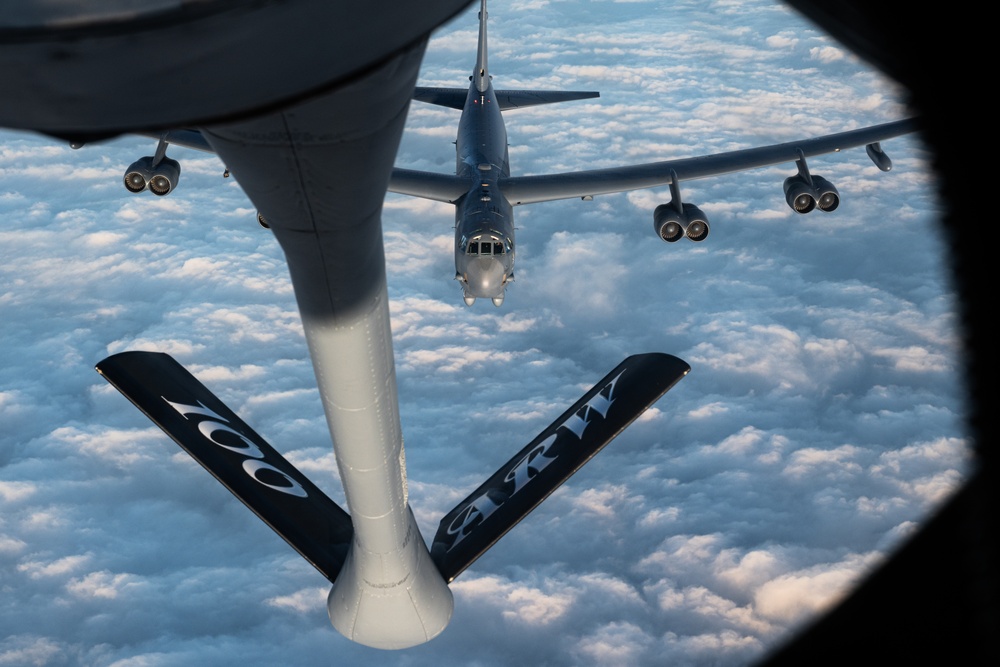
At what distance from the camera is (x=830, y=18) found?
1826 mm

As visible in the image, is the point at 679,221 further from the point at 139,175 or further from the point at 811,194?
the point at 139,175

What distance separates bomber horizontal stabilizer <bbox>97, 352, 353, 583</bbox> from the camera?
771 inches

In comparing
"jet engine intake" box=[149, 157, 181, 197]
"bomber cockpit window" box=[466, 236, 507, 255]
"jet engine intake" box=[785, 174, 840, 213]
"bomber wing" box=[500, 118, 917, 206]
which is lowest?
"bomber cockpit window" box=[466, 236, 507, 255]

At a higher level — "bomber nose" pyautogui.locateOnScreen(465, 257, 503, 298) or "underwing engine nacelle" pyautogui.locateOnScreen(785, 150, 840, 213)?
"underwing engine nacelle" pyautogui.locateOnScreen(785, 150, 840, 213)

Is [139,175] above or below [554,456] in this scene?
above

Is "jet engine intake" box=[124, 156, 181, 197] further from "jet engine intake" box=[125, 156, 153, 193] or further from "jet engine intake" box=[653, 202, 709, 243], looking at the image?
"jet engine intake" box=[653, 202, 709, 243]

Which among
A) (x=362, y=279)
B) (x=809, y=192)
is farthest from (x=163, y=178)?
(x=362, y=279)

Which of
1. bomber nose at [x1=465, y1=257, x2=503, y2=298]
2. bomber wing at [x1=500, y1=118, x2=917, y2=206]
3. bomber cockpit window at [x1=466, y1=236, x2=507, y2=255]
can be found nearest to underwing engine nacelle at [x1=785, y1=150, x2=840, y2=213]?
bomber wing at [x1=500, y1=118, x2=917, y2=206]

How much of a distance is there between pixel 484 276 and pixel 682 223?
826 cm

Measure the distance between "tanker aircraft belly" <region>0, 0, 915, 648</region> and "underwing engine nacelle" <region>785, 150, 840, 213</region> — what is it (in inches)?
3.0

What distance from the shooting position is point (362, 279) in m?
10.8

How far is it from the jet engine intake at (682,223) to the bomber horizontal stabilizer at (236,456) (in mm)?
19666

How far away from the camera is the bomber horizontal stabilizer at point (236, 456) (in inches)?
771

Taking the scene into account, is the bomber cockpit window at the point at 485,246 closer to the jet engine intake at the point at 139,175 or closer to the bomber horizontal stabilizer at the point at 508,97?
the jet engine intake at the point at 139,175
